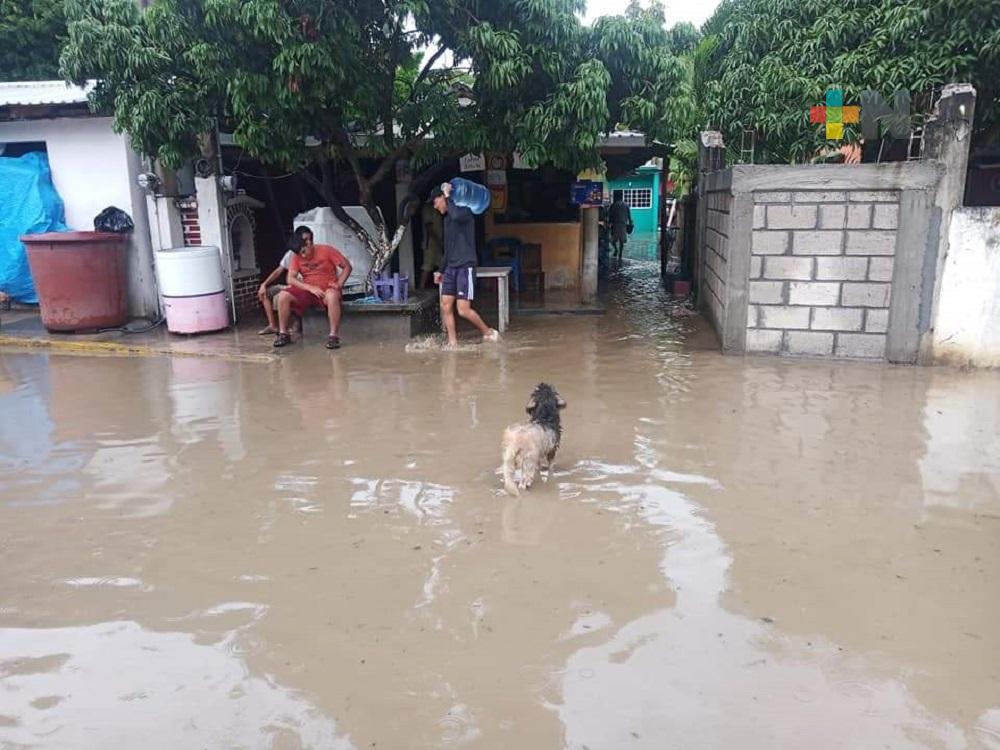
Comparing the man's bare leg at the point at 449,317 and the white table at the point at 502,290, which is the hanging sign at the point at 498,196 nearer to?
the white table at the point at 502,290

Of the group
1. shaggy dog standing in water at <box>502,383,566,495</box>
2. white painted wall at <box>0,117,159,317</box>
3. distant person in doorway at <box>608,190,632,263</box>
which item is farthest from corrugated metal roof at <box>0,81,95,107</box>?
distant person in doorway at <box>608,190,632,263</box>

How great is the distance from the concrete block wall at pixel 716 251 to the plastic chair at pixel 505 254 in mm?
2962

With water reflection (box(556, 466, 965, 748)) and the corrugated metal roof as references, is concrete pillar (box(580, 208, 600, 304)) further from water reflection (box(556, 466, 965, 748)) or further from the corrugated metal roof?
water reflection (box(556, 466, 965, 748))

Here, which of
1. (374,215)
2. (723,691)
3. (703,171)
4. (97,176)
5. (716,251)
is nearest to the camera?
(723,691)

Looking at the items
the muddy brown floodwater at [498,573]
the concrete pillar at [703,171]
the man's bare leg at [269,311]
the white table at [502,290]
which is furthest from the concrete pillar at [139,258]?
the concrete pillar at [703,171]

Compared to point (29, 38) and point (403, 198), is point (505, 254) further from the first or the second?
point (29, 38)

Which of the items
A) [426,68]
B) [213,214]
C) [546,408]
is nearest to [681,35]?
[426,68]

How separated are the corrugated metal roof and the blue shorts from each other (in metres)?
4.54

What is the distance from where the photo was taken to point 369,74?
8234mm

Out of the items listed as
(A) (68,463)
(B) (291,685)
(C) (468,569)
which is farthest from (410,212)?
(B) (291,685)

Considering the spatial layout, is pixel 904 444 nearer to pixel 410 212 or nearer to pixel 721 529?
pixel 721 529

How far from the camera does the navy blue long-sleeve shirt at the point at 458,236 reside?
8547 millimetres

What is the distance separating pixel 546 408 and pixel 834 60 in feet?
23.1

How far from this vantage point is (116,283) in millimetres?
9695
